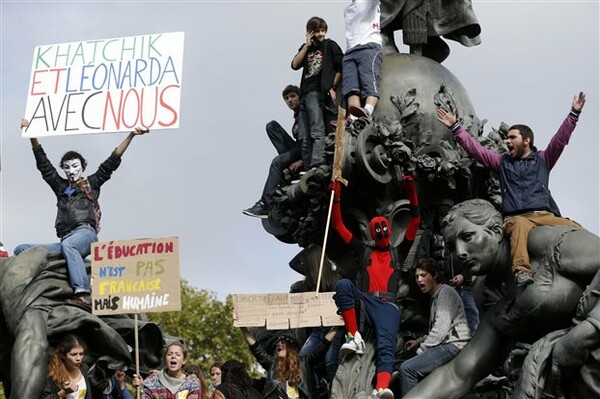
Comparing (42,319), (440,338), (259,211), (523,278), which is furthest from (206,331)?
(523,278)

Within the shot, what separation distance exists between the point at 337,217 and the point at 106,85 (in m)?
3.18

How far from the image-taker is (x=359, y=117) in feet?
51.5

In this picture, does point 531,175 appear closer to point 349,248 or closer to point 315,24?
point 349,248

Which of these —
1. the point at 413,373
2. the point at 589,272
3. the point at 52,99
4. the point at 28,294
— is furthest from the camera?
the point at 52,99

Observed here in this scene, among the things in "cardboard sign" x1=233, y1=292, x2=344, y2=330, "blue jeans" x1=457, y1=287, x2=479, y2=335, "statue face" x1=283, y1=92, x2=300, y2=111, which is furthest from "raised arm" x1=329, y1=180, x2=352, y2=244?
"statue face" x1=283, y1=92, x2=300, y2=111

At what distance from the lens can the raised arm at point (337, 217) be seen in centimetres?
1515

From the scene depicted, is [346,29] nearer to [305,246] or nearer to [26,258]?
[305,246]

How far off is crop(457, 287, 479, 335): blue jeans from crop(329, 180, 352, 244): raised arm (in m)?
1.21

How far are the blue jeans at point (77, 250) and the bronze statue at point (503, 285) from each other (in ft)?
14.2

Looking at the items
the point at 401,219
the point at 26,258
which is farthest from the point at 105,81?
the point at 401,219

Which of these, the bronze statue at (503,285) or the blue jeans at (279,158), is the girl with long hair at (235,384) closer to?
the bronze statue at (503,285)

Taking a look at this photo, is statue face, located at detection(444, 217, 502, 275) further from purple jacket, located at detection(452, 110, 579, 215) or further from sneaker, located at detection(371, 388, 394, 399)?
sneaker, located at detection(371, 388, 394, 399)

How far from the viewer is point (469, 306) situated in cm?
1504

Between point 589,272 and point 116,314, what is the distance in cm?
554
